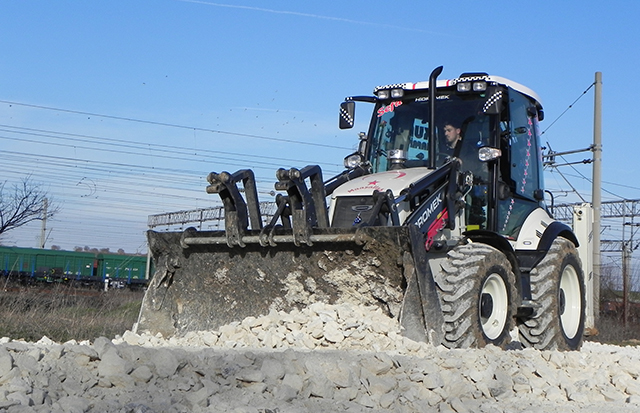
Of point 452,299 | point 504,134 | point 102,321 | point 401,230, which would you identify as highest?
point 504,134

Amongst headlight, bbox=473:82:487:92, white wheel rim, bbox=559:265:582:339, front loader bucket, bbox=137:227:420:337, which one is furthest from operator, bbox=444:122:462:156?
white wheel rim, bbox=559:265:582:339

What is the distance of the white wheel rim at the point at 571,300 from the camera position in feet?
30.1

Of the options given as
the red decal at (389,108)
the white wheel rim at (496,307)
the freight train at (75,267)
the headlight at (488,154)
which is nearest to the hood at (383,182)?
the headlight at (488,154)

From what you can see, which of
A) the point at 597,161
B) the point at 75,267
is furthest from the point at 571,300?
the point at 75,267

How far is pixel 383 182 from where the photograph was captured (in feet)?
26.1

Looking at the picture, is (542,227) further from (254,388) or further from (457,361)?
(254,388)

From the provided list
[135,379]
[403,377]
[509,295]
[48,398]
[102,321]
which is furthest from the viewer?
[102,321]

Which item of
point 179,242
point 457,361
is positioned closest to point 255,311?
point 179,242

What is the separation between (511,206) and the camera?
28.8 feet

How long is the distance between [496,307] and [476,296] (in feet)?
2.57

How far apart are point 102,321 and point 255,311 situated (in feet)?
17.2

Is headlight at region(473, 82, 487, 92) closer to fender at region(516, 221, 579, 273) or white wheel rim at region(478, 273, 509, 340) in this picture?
fender at region(516, 221, 579, 273)

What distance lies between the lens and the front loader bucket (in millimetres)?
7086

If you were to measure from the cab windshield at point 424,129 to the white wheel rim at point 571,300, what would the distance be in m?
2.06
